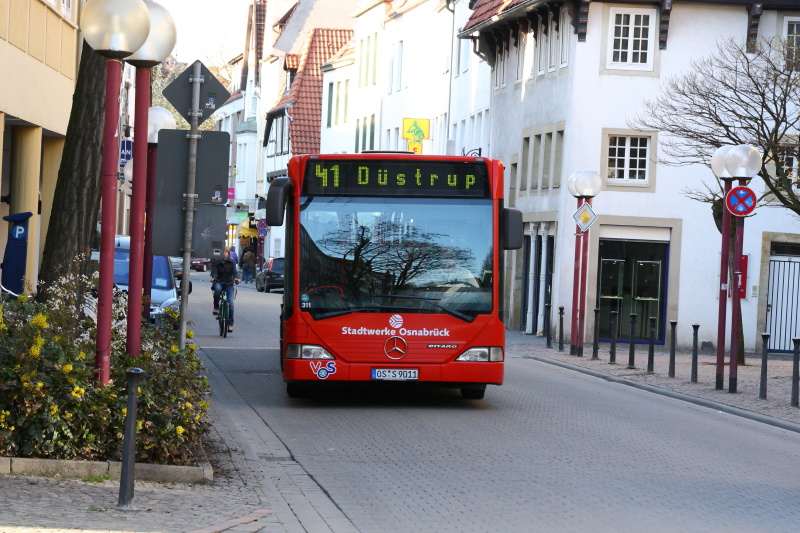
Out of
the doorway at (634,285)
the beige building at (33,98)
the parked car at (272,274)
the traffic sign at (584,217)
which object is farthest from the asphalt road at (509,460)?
the parked car at (272,274)

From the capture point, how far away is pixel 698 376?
23797mm

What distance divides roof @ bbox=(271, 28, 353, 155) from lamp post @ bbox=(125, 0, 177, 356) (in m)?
66.6

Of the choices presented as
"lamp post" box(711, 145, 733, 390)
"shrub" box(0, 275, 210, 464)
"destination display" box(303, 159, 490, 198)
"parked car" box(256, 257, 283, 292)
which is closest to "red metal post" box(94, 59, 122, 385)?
"shrub" box(0, 275, 210, 464)

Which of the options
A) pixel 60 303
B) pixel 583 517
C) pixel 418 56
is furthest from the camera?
pixel 418 56

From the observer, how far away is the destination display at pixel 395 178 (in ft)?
49.9

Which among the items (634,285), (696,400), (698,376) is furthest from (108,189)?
(634,285)

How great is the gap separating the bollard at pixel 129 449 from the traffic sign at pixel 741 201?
1405 centimetres

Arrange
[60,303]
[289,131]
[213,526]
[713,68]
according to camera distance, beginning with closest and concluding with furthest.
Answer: [213,526], [60,303], [713,68], [289,131]

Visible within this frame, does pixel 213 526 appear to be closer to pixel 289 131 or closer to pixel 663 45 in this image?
pixel 663 45

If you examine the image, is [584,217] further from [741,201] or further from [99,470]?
[99,470]

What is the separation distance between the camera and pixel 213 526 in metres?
7.55

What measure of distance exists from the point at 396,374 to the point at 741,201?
25.4 feet

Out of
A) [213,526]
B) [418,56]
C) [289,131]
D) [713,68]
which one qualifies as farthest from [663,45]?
[289,131]

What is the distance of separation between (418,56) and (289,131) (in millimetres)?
20912
